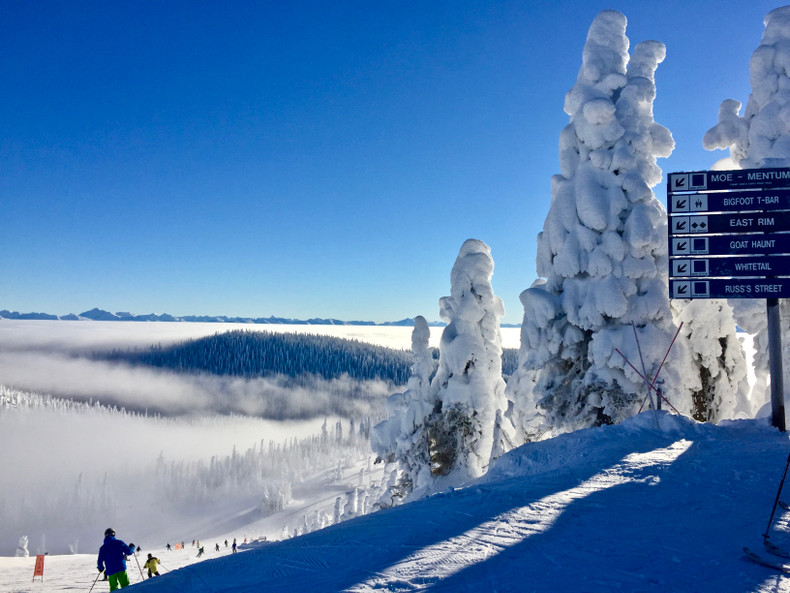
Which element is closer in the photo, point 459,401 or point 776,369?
point 776,369

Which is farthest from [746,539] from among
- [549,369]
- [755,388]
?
[755,388]

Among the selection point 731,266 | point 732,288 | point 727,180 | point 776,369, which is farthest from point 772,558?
point 727,180

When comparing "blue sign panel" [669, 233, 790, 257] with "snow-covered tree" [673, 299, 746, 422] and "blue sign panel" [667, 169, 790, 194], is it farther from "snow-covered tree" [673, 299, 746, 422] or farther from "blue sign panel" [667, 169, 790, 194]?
"snow-covered tree" [673, 299, 746, 422]

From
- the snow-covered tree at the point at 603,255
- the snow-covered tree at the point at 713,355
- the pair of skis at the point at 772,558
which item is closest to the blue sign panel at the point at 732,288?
the snow-covered tree at the point at 603,255

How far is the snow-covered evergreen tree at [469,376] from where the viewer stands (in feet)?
68.8

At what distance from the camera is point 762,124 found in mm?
15891

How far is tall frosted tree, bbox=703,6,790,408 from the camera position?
50.7ft

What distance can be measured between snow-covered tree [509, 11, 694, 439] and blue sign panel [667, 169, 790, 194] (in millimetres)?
5295

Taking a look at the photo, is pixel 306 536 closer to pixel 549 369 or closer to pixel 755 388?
pixel 549 369

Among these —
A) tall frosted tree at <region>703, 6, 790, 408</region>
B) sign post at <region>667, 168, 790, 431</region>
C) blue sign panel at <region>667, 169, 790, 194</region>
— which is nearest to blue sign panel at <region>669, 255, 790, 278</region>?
sign post at <region>667, 168, 790, 431</region>

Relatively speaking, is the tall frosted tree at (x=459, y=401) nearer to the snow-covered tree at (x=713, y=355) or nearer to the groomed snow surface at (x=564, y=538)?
the snow-covered tree at (x=713, y=355)

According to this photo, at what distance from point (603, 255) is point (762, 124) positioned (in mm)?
6311

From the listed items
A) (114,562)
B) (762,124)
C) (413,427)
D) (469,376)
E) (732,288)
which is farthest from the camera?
(413,427)

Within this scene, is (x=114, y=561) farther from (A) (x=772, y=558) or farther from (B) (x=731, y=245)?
(B) (x=731, y=245)
